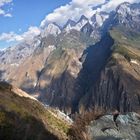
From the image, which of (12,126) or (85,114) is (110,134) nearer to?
(85,114)

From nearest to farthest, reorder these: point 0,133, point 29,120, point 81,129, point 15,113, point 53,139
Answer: point 81,129 < point 53,139 < point 0,133 < point 29,120 < point 15,113

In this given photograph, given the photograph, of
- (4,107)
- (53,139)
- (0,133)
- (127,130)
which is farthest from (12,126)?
(127,130)

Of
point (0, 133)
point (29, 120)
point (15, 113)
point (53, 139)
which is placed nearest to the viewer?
point (53, 139)

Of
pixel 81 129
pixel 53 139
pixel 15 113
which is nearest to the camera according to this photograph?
pixel 81 129

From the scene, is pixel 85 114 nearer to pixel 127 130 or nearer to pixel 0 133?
pixel 127 130

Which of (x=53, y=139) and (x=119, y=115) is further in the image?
(x=53, y=139)

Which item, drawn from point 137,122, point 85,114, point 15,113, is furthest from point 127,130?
point 15,113
